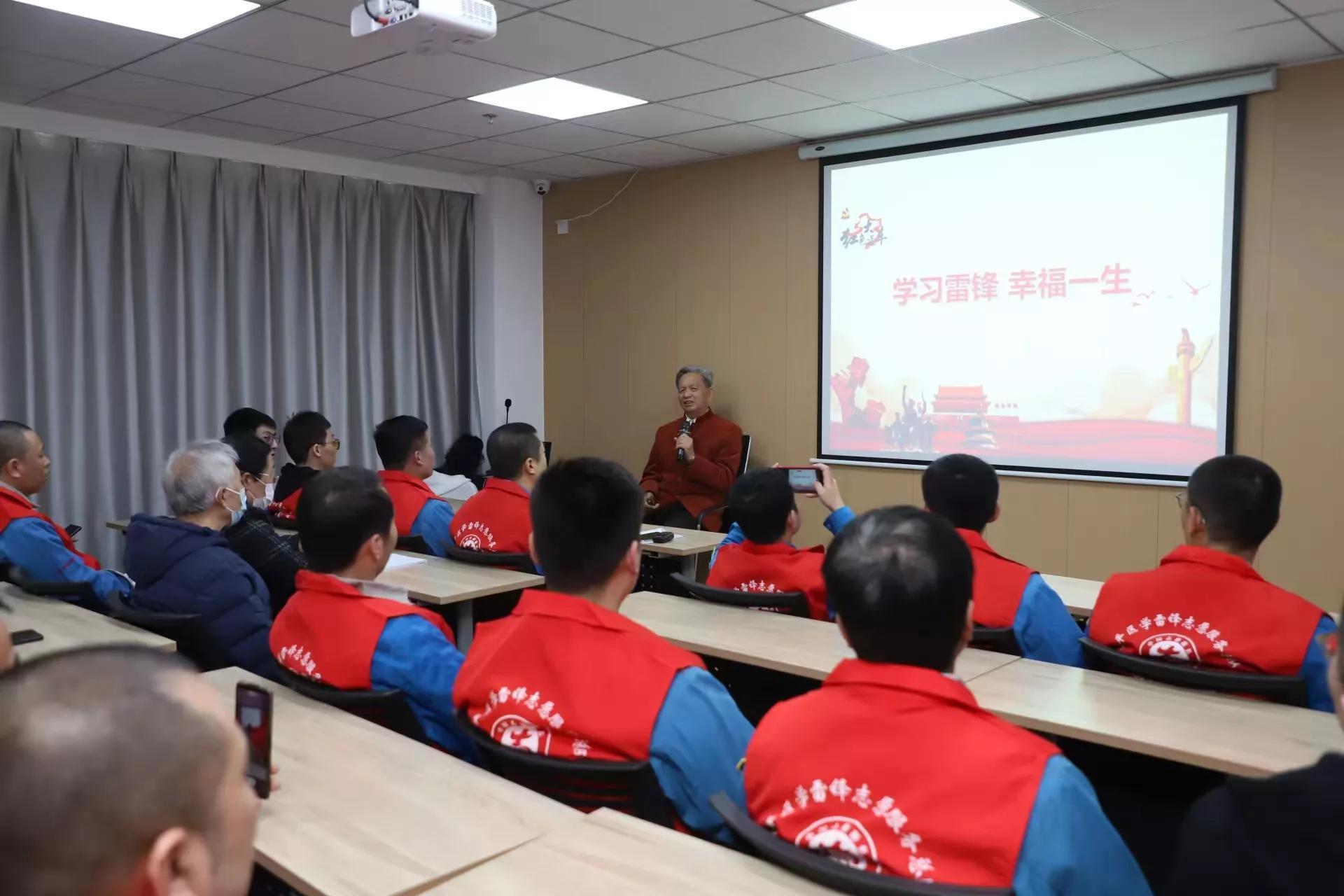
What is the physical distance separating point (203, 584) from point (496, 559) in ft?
3.52

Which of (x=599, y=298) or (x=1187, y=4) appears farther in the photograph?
(x=599, y=298)

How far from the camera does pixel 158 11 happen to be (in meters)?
3.74

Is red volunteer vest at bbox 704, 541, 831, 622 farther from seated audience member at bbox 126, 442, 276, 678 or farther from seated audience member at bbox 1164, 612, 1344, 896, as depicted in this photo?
seated audience member at bbox 1164, 612, 1344, 896

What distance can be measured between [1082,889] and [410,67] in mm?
4251

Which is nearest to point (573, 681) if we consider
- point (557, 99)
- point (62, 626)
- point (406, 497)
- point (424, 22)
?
point (62, 626)

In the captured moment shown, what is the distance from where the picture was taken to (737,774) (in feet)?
5.23

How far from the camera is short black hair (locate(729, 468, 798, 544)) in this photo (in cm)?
274

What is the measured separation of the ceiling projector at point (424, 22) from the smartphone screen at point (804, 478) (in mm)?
1697

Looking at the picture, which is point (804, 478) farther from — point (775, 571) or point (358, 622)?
point (358, 622)

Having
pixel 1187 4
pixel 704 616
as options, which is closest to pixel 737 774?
pixel 704 616

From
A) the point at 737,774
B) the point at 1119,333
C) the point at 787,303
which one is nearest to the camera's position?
the point at 737,774

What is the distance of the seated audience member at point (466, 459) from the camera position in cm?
644

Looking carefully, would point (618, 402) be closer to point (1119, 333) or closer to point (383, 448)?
point (383, 448)

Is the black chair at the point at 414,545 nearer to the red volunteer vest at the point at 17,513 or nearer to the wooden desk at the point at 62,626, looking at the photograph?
the red volunteer vest at the point at 17,513
